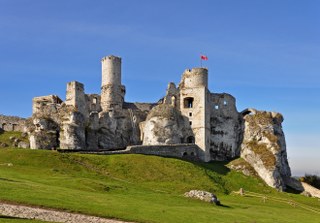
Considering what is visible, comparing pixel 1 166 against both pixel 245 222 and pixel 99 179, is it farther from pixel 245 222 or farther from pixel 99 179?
pixel 245 222

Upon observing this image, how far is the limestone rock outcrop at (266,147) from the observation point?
305 feet

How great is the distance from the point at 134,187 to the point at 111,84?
1728 inches

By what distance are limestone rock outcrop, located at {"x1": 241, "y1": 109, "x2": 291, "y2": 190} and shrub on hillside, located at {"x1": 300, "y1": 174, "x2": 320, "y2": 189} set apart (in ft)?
18.7

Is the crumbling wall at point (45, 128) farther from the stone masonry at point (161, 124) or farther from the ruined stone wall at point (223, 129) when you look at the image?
the ruined stone wall at point (223, 129)

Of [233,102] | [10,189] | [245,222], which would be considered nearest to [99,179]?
[10,189]

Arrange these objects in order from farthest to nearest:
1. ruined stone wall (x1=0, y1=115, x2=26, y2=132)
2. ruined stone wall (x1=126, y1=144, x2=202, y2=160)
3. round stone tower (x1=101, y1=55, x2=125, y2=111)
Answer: ruined stone wall (x1=0, y1=115, x2=26, y2=132)
round stone tower (x1=101, y1=55, x2=125, y2=111)
ruined stone wall (x1=126, y1=144, x2=202, y2=160)

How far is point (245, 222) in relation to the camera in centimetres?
4603

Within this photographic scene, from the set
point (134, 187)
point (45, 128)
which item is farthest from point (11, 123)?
point (134, 187)

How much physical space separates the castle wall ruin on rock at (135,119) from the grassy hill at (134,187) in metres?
8.85

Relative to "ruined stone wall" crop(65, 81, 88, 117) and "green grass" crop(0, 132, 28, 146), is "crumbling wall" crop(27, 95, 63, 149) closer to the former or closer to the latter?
"ruined stone wall" crop(65, 81, 88, 117)

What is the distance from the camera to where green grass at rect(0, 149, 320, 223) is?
44906mm

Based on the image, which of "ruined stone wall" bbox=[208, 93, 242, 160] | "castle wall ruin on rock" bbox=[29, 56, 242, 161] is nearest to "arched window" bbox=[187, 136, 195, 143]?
"castle wall ruin on rock" bbox=[29, 56, 242, 161]

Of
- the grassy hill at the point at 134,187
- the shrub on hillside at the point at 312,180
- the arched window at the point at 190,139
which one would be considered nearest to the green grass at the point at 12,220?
the grassy hill at the point at 134,187

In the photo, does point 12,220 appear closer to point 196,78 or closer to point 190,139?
point 190,139
